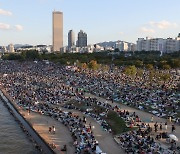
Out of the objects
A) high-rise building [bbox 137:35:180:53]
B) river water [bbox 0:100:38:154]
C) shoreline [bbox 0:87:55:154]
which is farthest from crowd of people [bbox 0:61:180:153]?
high-rise building [bbox 137:35:180:53]

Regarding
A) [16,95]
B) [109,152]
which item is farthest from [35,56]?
[109,152]

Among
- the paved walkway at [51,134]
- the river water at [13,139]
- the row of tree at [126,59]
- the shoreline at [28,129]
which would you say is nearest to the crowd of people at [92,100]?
the paved walkway at [51,134]

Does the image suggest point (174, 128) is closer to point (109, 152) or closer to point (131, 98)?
point (109, 152)

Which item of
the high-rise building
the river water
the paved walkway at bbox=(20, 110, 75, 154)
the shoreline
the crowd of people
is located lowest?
the river water

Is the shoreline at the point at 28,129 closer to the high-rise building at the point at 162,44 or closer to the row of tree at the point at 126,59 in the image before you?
the row of tree at the point at 126,59

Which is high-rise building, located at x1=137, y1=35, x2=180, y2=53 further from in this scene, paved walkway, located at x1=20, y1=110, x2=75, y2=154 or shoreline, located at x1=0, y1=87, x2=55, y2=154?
paved walkway, located at x1=20, y1=110, x2=75, y2=154

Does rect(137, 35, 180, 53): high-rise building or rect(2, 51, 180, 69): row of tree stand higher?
rect(137, 35, 180, 53): high-rise building

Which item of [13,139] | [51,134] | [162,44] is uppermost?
[162,44]

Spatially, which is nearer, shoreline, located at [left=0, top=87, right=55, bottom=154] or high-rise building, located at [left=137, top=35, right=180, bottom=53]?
shoreline, located at [left=0, top=87, right=55, bottom=154]

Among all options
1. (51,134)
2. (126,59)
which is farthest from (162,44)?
(51,134)

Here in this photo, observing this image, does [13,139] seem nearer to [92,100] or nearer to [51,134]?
[51,134]
